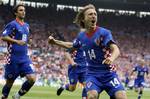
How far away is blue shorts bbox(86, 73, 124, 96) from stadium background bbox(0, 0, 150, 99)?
1439 inches

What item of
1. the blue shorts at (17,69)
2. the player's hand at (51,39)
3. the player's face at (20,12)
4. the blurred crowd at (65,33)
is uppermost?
the player's face at (20,12)

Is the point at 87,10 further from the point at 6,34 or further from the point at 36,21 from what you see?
the point at 36,21

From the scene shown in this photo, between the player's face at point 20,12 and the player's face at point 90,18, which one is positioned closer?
A: the player's face at point 90,18

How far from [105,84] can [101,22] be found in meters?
48.3

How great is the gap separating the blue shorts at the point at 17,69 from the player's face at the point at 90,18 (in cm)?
457

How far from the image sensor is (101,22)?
58.3 m

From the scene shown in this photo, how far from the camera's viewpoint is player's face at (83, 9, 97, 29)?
386 inches

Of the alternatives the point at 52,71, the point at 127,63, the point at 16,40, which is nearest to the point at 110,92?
the point at 16,40

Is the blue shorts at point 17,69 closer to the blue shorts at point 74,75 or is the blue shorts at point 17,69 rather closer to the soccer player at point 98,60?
the blue shorts at point 74,75

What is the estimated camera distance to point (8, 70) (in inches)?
571

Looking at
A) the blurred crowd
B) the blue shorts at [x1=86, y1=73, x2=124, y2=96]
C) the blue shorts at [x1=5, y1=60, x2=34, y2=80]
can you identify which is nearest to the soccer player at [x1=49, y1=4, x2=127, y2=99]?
the blue shorts at [x1=86, y1=73, x2=124, y2=96]

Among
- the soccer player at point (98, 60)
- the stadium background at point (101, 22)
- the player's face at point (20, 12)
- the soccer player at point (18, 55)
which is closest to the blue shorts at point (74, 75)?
the soccer player at point (18, 55)

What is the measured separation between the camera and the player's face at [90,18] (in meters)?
9.80

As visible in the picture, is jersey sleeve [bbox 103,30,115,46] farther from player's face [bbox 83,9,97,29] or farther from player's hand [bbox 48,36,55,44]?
player's hand [bbox 48,36,55,44]
